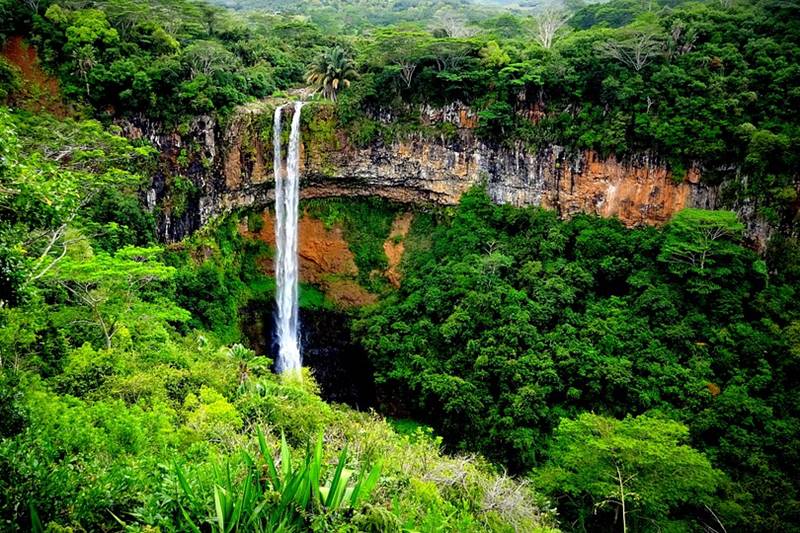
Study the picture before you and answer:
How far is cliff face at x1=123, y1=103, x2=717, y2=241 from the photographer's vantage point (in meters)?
22.7

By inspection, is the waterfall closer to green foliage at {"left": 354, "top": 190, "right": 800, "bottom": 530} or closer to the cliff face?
the cliff face

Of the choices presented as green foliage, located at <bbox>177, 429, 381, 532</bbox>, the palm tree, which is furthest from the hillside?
the palm tree

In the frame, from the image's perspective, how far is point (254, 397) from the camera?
12.2m

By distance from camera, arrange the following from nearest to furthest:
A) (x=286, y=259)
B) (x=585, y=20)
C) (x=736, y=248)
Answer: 1. (x=736, y=248)
2. (x=286, y=259)
3. (x=585, y=20)

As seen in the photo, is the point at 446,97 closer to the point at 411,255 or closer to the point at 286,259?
the point at 411,255

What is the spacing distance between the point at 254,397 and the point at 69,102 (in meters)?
15.3

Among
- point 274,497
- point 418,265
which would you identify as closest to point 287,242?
point 418,265

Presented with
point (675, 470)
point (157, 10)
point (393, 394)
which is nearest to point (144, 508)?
point (675, 470)

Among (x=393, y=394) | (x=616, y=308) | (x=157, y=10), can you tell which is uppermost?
(x=157, y=10)

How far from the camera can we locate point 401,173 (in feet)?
89.1

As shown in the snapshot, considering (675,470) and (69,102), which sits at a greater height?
(69,102)

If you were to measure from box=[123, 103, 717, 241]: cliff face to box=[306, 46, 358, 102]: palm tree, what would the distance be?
120cm

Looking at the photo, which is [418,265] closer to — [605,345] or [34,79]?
[605,345]

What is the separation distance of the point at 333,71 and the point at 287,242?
27.0 feet
